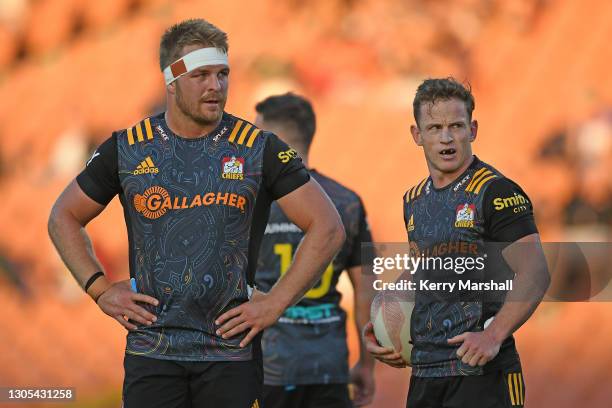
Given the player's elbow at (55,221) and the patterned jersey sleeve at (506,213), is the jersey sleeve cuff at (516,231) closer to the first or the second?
the patterned jersey sleeve at (506,213)

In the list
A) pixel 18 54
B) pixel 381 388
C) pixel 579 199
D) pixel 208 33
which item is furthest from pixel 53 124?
pixel 208 33

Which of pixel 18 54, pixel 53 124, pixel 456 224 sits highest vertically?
pixel 18 54

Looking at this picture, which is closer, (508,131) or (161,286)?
(161,286)

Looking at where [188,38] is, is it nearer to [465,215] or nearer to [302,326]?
[465,215]

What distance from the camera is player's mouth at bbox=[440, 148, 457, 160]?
13.4 ft

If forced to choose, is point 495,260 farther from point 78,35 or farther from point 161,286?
point 78,35

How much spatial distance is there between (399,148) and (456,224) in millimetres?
3764

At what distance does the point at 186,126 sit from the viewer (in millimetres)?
3926

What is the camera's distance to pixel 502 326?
3818mm

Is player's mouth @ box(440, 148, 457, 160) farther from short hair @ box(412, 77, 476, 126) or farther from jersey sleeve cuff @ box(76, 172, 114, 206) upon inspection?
jersey sleeve cuff @ box(76, 172, 114, 206)

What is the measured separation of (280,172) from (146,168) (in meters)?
0.43

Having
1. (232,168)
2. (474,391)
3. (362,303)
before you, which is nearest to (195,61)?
(232,168)

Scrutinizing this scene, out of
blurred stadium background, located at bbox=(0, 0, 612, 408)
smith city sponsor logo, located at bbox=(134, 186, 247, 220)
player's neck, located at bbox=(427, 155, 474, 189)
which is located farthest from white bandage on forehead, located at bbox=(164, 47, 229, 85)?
blurred stadium background, located at bbox=(0, 0, 612, 408)

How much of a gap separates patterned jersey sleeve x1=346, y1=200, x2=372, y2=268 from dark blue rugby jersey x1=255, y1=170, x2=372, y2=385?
0.06 metres
